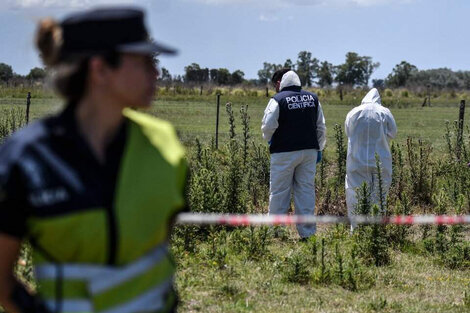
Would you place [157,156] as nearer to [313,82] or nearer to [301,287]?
[301,287]

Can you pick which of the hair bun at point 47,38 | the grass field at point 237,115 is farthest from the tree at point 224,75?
the hair bun at point 47,38

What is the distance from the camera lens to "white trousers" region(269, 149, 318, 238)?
28.6 feet

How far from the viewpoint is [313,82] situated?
84250mm

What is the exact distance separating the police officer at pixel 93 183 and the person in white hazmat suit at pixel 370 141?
23.4ft

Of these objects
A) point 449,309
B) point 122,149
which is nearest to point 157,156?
point 122,149

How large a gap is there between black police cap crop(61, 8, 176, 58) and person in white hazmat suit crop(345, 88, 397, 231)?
283 inches

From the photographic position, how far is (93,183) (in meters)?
2.06

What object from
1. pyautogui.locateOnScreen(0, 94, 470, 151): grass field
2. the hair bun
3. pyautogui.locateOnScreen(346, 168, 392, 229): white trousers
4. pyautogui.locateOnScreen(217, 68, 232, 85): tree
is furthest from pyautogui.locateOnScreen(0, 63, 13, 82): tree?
the hair bun

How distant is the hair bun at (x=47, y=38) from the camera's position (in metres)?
2.16

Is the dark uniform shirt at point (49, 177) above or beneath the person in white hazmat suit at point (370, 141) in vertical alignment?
above

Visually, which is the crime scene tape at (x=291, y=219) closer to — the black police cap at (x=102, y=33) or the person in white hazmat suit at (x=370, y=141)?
the black police cap at (x=102, y=33)

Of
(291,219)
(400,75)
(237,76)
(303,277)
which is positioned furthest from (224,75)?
(291,219)

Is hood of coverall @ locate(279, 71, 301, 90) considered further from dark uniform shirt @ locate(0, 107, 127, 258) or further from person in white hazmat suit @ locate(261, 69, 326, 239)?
dark uniform shirt @ locate(0, 107, 127, 258)

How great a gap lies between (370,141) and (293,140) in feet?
3.79
